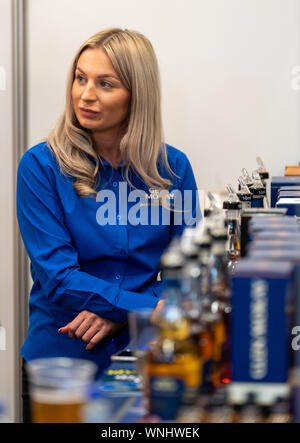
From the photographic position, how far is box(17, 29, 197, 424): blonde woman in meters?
2.23

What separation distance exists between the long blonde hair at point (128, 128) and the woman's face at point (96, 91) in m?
0.03

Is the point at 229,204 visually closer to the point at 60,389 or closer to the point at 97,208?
the point at 97,208

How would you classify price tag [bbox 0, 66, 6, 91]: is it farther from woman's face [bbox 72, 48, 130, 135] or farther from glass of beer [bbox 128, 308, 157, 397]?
glass of beer [bbox 128, 308, 157, 397]

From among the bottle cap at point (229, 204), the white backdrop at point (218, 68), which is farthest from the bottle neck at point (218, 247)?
the white backdrop at point (218, 68)

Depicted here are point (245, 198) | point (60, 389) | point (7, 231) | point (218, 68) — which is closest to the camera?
point (60, 389)

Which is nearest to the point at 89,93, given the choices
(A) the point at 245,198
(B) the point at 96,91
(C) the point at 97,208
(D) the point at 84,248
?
(B) the point at 96,91

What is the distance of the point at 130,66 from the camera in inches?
95.0

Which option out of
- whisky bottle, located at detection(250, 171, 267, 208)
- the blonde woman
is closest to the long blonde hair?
the blonde woman

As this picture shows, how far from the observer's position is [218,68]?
318 cm

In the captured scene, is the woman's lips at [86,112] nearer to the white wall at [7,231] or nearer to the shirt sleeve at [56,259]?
the shirt sleeve at [56,259]

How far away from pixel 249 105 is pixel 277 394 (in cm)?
230

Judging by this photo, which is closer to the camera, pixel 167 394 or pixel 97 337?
pixel 167 394

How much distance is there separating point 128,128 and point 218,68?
0.87m

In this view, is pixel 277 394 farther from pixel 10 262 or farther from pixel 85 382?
pixel 10 262
